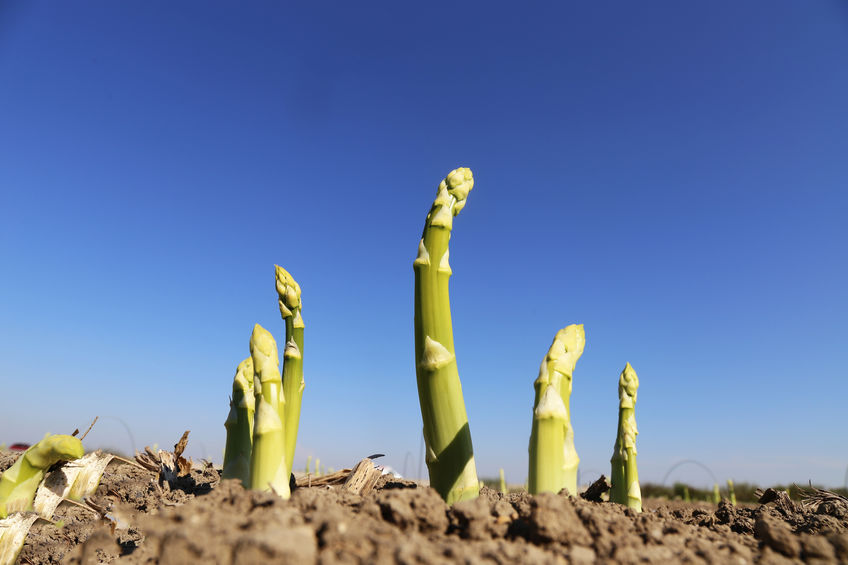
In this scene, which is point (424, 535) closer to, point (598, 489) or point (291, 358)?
point (291, 358)

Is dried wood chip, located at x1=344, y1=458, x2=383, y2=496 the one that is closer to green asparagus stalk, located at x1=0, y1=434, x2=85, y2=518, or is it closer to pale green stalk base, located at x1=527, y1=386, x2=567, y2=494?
pale green stalk base, located at x1=527, y1=386, x2=567, y2=494

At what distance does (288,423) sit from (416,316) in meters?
1.19

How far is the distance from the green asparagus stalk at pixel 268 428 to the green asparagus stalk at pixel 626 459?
2375 mm

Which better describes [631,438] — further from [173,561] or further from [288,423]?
[173,561]

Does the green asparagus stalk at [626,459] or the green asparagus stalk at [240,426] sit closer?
the green asparagus stalk at [240,426]

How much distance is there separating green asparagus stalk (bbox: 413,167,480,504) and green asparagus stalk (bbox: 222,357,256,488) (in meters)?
1.11

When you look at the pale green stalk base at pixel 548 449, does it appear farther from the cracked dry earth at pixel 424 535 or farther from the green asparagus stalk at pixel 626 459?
the green asparagus stalk at pixel 626 459

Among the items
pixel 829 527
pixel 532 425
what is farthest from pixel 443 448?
pixel 829 527

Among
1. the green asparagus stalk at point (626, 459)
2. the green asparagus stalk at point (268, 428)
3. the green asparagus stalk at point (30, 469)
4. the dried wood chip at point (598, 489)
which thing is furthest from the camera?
A: the dried wood chip at point (598, 489)

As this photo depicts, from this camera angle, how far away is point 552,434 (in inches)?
106

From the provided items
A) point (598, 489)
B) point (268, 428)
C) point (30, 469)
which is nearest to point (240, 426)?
point (268, 428)

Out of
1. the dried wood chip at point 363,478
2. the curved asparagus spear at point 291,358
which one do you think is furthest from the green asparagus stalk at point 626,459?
the curved asparagus spear at point 291,358

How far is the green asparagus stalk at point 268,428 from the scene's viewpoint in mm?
2650

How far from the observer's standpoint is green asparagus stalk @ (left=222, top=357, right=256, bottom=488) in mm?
3145
